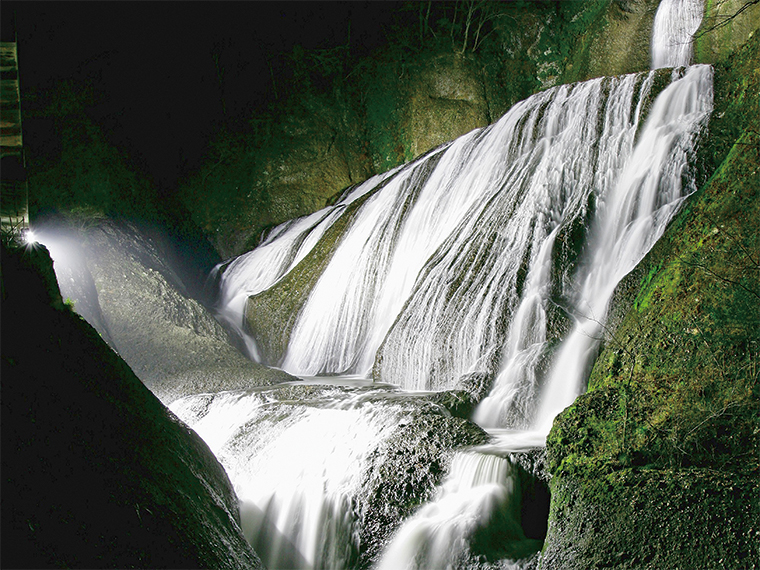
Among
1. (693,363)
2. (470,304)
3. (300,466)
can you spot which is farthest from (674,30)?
(300,466)

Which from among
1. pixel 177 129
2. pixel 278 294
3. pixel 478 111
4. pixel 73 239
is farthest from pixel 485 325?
pixel 177 129

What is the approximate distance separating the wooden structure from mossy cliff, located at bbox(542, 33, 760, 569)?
8.68ft

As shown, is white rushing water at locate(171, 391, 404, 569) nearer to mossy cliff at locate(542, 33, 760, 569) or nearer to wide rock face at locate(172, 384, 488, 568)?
wide rock face at locate(172, 384, 488, 568)

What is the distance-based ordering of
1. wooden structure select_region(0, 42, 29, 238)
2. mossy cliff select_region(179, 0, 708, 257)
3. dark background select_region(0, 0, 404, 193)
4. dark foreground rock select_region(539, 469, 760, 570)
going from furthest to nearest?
mossy cliff select_region(179, 0, 708, 257)
dark background select_region(0, 0, 404, 193)
dark foreground rock select_region(539, 469, 760, 570)
wooden structure select_region(0, 42, 29, 238)

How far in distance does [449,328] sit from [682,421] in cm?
287

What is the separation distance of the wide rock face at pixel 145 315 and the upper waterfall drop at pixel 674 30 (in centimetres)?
717

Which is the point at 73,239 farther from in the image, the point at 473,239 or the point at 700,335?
the point at 700,335

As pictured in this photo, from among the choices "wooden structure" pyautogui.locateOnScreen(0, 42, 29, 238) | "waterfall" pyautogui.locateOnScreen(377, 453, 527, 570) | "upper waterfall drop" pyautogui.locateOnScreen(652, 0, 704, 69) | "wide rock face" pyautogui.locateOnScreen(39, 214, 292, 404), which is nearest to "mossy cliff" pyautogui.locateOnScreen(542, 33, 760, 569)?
"waterfall" pyautogui.locateOnScreen(377, 453, 527, 570)

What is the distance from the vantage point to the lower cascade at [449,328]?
370 centimetres

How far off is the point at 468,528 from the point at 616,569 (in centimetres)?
89

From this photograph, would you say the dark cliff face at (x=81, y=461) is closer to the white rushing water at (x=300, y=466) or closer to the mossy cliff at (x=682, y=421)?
the white rushing water at (x=300, y=466)

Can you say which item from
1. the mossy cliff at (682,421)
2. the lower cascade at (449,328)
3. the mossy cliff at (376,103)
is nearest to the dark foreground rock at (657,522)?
the mossy cliff at (682,421)

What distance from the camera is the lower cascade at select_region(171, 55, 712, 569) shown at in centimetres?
370

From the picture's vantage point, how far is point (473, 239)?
21.0 feet
